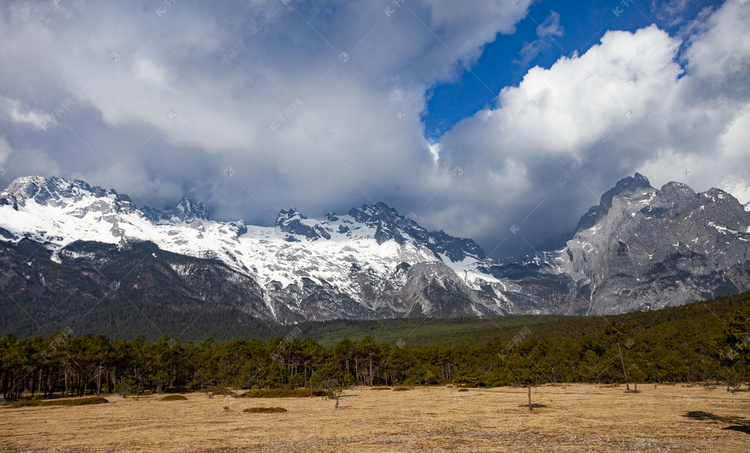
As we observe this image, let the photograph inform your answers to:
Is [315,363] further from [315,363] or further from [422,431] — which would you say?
[422,431]

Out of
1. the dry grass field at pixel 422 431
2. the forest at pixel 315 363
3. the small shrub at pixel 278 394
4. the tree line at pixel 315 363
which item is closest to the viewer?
the dry grass field at pixel 422 431

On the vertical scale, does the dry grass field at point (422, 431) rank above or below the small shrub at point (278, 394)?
above

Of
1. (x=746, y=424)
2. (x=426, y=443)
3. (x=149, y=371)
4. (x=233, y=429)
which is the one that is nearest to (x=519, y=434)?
(x=426, y=443)

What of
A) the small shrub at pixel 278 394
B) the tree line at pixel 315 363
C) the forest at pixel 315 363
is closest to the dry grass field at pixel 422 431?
the forest at pixel 315 363

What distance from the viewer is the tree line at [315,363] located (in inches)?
3521

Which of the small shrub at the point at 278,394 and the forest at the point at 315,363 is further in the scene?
the forest at the point at 315,363

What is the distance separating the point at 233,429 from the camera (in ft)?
119

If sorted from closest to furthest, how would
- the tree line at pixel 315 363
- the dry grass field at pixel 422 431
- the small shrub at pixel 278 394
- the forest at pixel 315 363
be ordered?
the dry grass field at pixel 422 431
the small shrub at pixel 278 394
the forest at pixel 315 363
the tree line at pixel 315 363

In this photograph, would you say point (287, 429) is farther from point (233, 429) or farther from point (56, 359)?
point (56, 359)

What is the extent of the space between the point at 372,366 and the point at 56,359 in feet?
285

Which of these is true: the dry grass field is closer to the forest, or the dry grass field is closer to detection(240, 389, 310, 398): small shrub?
the forest

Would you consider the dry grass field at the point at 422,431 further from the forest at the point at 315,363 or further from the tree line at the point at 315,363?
the tree line at the point at 315,363

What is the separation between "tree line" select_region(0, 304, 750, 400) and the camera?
89438mm

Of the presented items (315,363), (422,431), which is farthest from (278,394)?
(422,431)
